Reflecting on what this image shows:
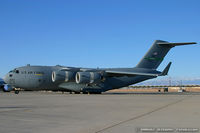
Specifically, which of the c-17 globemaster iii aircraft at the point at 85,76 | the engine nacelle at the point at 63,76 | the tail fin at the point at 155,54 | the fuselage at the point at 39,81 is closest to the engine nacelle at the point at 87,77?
the c-17 globemaster iii aircraft at the point at 85,76

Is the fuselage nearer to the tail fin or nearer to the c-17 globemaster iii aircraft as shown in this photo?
the c-17 globemaster iii aircraft

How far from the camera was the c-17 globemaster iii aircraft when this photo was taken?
105 ft

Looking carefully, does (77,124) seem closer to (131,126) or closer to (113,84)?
(131,126)

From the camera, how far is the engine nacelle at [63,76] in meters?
32.2

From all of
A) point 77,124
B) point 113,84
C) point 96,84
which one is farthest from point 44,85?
point 77,124

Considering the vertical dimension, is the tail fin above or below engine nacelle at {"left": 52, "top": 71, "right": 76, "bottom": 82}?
above

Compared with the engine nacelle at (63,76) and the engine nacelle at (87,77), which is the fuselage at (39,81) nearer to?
the engine nacelle at (63,76)

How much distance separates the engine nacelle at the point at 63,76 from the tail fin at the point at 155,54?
9.69 meters

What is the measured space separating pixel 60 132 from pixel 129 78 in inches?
1209

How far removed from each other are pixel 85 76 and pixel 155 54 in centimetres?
1052

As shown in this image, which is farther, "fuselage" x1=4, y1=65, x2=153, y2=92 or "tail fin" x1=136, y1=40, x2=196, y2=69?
"tail fin" x1=136, y1=40, x2=196, y2=69

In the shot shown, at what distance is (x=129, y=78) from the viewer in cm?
3697

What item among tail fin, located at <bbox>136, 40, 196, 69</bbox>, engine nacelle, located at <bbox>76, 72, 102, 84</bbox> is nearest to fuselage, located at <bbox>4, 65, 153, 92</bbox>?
engine nacelle, located at <bbox>76, 72, 102, 84</bbox>

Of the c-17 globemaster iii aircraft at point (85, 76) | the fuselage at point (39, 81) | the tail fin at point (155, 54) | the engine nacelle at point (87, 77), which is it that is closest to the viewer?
the fuselage at point (39, 81)
